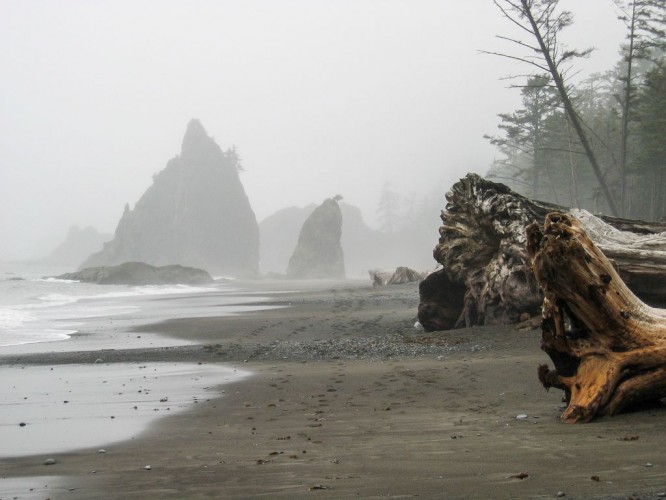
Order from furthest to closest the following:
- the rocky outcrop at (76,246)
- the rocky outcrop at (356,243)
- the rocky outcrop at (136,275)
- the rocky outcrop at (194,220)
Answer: the rocky outcrop at (76,246), the rocky outcrop at (356,243), the rocky outcrop at (194,220), the rocky outcrop at (136,275)

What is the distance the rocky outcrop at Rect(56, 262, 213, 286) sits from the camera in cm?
5772

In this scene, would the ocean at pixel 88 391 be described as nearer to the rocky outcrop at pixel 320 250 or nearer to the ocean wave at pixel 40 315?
the ocean wave at pixel 40 315

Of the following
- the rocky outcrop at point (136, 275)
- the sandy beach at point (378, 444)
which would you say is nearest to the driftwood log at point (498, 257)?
the sandy beach at point (378, 444)

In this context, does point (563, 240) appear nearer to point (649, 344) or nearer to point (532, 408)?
point (649, 344)

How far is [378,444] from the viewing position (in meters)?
5.42

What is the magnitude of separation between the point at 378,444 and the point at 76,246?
19502 cm

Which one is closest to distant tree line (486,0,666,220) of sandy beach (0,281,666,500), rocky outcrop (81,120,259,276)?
sandy beach (0,281,666,500)

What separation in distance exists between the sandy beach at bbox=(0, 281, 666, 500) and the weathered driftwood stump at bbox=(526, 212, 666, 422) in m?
0.26

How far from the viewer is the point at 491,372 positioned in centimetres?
872

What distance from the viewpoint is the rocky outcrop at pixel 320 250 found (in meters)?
87.2

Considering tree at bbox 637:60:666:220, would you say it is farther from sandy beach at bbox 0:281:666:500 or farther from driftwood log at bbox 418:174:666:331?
sandy beach at bbox 0:281:666:500

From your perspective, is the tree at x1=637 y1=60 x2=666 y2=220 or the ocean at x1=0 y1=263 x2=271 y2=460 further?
the tree at x1=637 y1=60 x2=666 y2=220

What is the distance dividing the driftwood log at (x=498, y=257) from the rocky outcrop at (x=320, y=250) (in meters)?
71.0

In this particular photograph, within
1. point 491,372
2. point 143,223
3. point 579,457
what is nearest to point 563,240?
point 579,457
